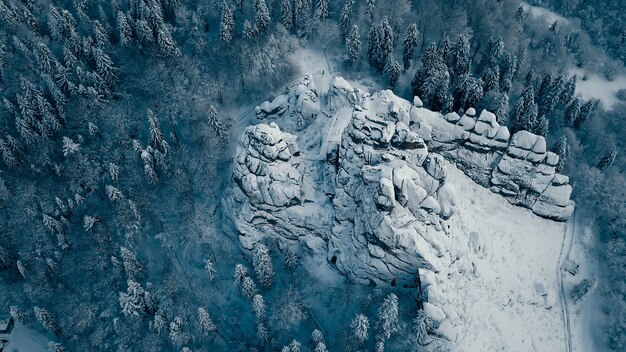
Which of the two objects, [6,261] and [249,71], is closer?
[6,261]

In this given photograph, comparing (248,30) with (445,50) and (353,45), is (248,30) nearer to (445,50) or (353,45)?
(353,45)

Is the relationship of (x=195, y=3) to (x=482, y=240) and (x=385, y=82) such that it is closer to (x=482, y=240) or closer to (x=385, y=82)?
(x=385, y=82)

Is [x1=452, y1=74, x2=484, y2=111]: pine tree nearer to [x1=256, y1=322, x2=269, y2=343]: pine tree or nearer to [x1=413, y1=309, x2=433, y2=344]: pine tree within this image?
[x1=413, y1=309, x2=433, y2=344]: pine tree

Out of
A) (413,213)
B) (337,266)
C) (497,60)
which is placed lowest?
(337,266)

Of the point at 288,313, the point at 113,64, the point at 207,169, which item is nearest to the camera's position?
the point at 288,313

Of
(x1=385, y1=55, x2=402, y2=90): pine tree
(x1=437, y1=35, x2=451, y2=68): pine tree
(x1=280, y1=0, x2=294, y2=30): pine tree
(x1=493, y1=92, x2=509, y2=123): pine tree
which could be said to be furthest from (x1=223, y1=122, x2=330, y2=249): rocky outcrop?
(x1=493, y1=92, x2=509, y2=123): pine tree

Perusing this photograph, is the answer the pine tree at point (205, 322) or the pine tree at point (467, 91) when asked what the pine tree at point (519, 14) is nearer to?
the pine tree at point (467, 91)

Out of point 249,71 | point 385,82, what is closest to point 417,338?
point 385,82

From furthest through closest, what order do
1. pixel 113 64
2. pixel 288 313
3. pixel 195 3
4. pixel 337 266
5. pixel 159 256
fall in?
pixel 195 3, pixel 113 64, pixel 159 256, pixel 337 266, pixel 288 313

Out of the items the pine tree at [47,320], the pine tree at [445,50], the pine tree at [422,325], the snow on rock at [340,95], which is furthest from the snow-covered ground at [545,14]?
the pine tree at [47,320]
